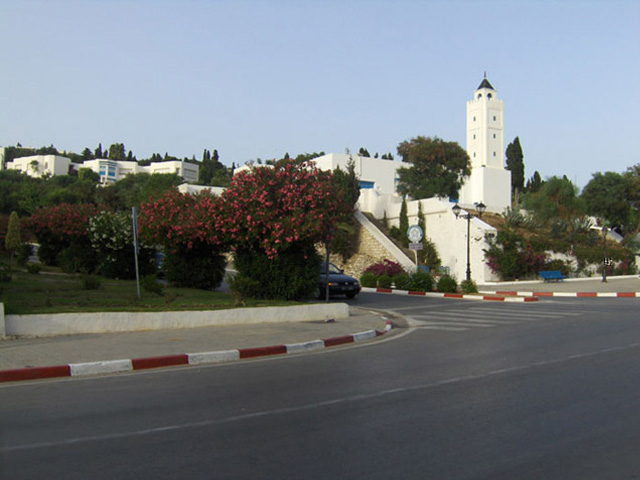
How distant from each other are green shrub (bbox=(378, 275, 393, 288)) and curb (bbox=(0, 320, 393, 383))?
17829 mm

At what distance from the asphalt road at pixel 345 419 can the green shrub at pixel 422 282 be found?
1723 centimetres

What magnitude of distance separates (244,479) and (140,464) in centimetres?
95

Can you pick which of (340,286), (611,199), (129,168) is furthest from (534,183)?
(129,168)

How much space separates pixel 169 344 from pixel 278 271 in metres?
6.88

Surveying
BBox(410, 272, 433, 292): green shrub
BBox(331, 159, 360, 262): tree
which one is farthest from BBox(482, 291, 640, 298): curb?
BBox(331, 159, 360, 262): tree

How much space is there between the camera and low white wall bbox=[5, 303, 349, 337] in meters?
11.1

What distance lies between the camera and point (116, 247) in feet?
75.6

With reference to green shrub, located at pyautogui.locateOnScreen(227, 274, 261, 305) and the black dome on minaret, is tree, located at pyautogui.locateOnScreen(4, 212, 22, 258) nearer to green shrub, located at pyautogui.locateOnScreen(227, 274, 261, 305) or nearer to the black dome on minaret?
green shrub, located at pyautogui.locateOnScreen(227, 274, 261, 305)

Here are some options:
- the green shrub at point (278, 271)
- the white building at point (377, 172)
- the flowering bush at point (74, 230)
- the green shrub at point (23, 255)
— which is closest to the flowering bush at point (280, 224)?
the green shrub at point (278, 271)

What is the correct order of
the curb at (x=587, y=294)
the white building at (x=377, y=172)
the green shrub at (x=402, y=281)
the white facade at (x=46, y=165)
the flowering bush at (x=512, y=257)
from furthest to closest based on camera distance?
the white facade at (x=46, y=165)
the white building at (x=377, y=172)
the flowering bush at (x=512, y=257)
the green shrub at (x=402, y=281)
the curb at (x=587, y=294)

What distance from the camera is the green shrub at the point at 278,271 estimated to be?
1758 cm

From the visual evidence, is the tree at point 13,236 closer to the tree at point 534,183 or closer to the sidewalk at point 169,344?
the sidewalk at point 169,344

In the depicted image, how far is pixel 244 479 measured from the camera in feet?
14.6

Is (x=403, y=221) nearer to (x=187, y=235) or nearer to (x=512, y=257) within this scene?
(x=512, y=257)
